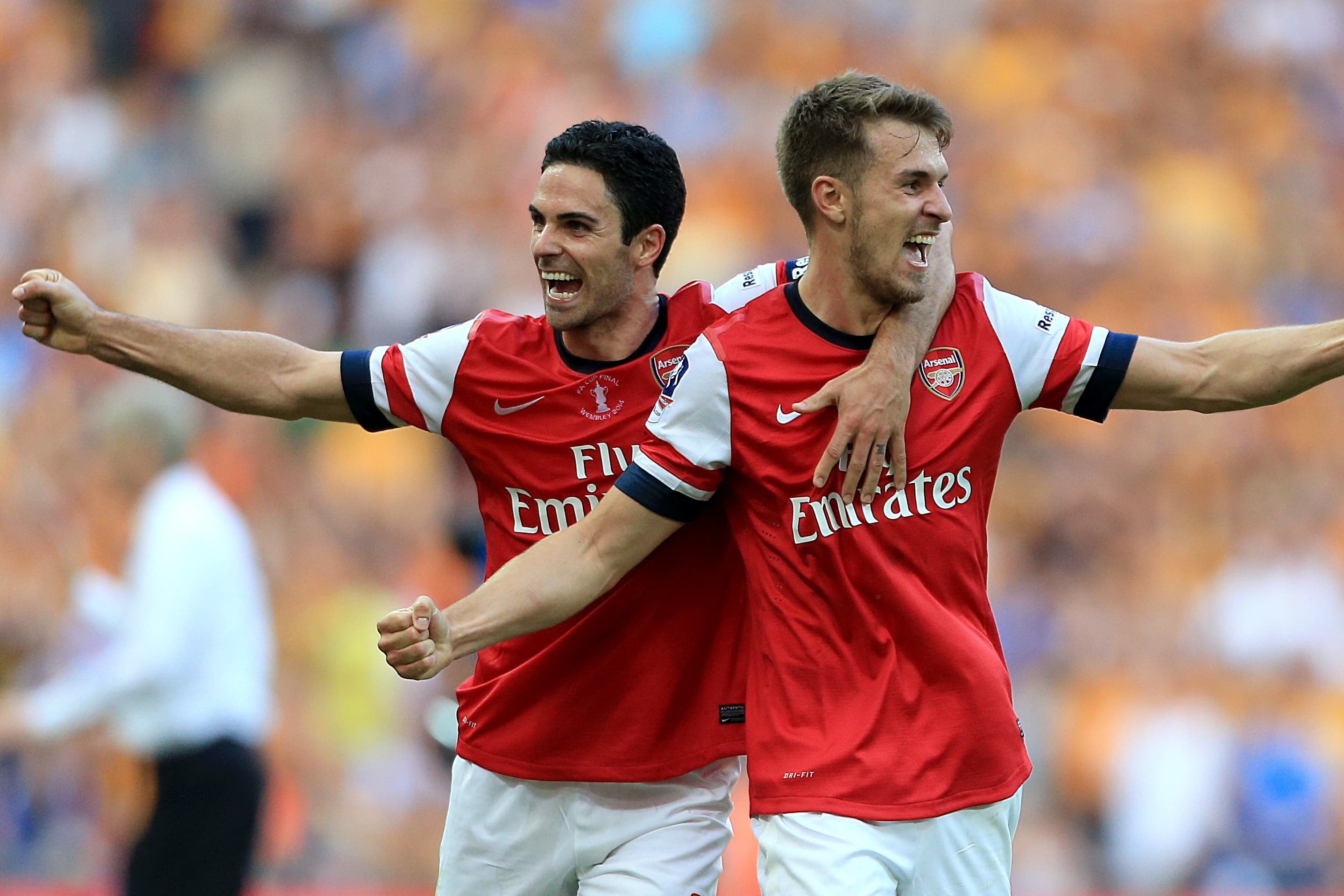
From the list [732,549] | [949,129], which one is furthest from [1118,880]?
[949,129]

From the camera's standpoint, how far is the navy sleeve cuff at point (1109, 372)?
361 centimetres

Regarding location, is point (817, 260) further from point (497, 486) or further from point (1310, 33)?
point (1310, 33)

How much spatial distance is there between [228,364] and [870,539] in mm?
1506

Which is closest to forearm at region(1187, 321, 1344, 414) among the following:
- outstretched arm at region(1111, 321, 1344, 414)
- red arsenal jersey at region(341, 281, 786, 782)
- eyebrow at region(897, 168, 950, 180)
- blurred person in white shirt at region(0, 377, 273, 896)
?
outstretched arm at region(1111, 321, 1344, 414)

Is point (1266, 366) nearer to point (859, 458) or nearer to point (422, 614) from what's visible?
point (859, 458)

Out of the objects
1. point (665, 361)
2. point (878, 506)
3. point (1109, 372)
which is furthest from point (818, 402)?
point (1109, 372)

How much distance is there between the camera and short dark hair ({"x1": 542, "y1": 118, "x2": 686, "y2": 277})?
3.91m

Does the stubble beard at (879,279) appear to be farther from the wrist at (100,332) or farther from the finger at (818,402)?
the wrist at (100,332)

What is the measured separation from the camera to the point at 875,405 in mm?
3520

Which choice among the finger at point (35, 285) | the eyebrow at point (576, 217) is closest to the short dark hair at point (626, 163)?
the eyebrow at point (576, 217)

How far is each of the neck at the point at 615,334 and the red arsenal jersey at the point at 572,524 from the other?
0.08 feet

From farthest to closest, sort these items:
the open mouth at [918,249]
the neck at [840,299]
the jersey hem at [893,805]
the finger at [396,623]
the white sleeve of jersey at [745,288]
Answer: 1. the white sleeve of jersey at [745,288]
2. the neck at [840,299]
3. the open mouth at [918,249]
4. the jersey hem at [893,805]
5. the finger at [396,623]

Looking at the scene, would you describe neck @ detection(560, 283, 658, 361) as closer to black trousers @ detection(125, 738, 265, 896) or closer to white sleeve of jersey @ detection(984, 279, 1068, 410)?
white sleeve of jersey @ detection(984, 279, 1068, 410)

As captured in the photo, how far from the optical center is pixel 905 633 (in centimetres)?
353
